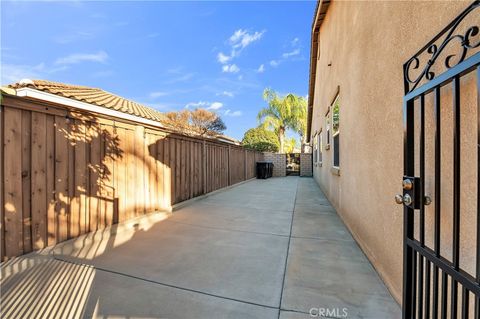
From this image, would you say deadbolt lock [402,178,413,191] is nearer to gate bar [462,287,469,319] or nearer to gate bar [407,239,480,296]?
gate bar [407,239,480,296]

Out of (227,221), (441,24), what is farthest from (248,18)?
(441,24)

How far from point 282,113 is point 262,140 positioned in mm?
3480

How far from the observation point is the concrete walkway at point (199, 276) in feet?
5.80

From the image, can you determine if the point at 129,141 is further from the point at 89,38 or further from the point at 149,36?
the point at 149,36

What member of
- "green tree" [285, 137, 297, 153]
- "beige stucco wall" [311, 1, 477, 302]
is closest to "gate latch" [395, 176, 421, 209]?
"beige stucco wall" [311, 1, 477, 302]

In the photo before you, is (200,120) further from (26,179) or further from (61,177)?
(26,179)

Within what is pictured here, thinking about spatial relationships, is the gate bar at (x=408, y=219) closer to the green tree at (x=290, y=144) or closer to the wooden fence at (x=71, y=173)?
the wooden fence at (x=71, y=173)

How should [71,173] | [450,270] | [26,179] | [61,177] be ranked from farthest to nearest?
[71,173] → [61,177] → [26,179] → [450,270]

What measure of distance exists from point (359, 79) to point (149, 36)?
10.5 metres

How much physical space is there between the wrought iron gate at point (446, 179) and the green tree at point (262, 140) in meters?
18.9

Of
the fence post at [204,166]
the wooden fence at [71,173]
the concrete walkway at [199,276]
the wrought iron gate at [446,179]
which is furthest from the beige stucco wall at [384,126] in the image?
the fence post at [204,166]

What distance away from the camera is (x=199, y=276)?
7.44 ft

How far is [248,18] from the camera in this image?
10.5 m

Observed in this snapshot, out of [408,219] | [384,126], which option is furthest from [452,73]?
[384,126]
